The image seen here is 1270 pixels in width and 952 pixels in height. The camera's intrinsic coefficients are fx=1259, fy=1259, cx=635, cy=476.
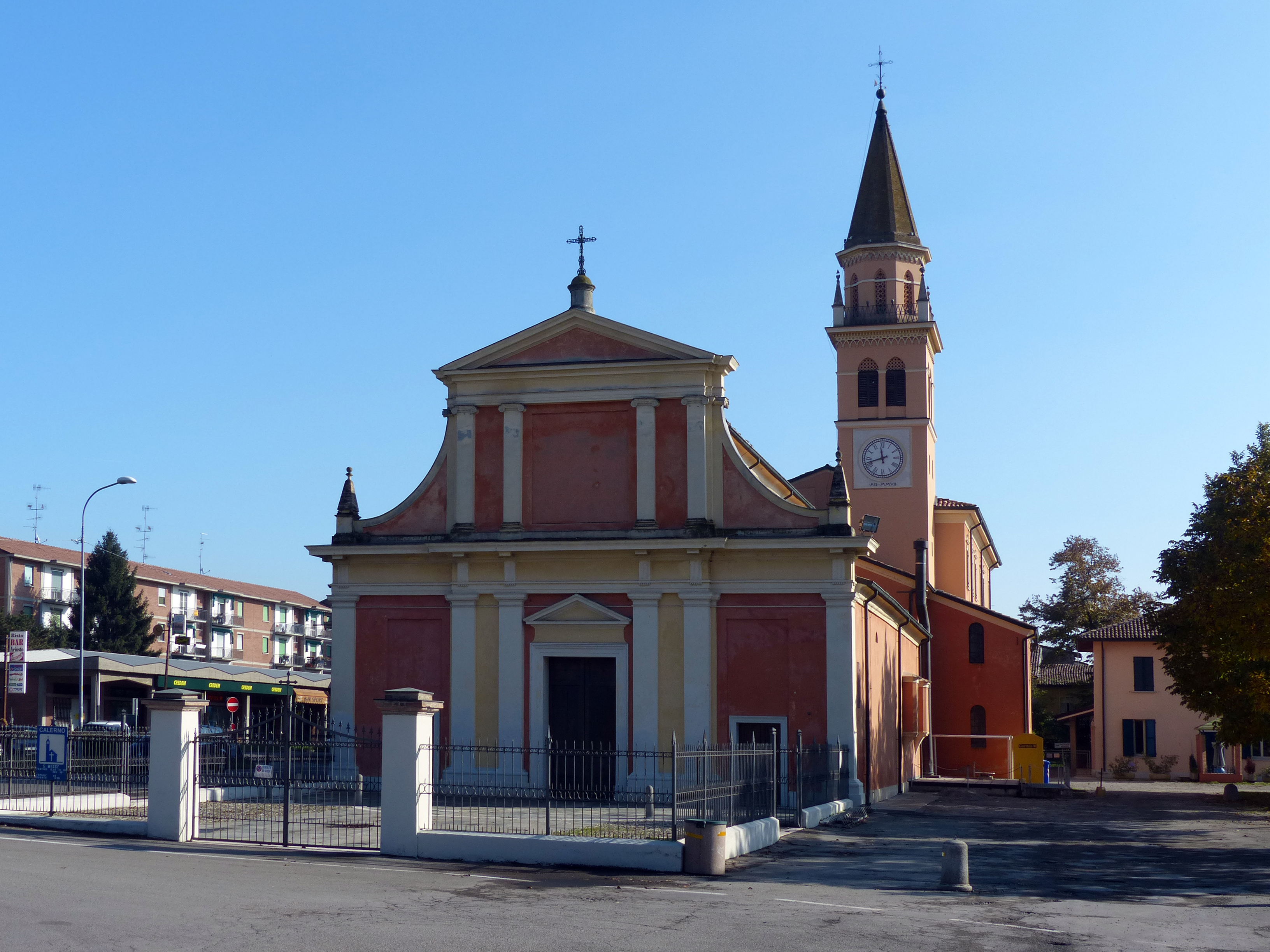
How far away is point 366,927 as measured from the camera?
439 inches

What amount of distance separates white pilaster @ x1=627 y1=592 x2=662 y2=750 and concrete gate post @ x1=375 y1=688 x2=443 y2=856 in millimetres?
9874

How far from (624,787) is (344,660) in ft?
24.3

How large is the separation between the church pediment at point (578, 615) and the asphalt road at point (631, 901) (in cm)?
869

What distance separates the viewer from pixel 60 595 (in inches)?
2805

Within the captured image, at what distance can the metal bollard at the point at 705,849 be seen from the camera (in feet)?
51.3

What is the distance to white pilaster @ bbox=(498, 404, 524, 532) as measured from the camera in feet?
93.6

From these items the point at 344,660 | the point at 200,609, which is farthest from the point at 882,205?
the point at 200,609

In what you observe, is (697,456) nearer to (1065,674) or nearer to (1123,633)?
(1123,633)

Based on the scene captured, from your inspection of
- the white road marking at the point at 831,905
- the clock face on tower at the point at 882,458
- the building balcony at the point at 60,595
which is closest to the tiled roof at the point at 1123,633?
the clock face on tower at the point at 882,458

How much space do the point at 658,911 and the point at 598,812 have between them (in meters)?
10.9

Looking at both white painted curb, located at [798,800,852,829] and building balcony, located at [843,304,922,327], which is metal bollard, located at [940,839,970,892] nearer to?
white painted curb, located at [798,800,852,829]

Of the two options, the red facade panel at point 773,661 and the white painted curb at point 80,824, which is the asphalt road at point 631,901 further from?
the red facade panel at point 773,661

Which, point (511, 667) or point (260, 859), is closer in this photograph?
point (260, 859)

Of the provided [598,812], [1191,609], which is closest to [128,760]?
[598,812]
